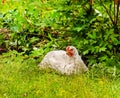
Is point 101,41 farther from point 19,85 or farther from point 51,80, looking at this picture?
point 19,85

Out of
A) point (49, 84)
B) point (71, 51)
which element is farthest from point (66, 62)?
point (49, 84)

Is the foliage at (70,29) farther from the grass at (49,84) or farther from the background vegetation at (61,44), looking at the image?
the grass at (49,84)

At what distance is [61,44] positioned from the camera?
7.20m

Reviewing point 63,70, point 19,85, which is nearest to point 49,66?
point 63,70

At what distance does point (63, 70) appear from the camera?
639 cm

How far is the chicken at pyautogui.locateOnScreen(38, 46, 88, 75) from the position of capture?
6395 millimetres

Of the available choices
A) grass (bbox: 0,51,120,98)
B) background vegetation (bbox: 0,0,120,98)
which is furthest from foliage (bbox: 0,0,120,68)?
grass (bbox: 0,51,120,98)

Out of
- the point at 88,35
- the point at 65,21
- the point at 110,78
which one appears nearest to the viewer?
the point at 110,78

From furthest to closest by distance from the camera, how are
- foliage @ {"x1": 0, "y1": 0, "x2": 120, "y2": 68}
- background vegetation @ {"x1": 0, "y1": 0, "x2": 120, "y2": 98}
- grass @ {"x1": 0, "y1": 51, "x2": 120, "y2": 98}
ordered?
foliage @ {"x1": 0, "y1": 0, "x2": 120, "y2": 68}, background vegetation @ {"x1": 0, "y1": 0, "x2": 120, "y2": 98}, grass @ {"x1": 0, "y1": 51, "x2": 120, "y2": 98}

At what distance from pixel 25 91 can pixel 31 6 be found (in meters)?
1.58

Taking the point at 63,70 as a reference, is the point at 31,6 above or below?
above

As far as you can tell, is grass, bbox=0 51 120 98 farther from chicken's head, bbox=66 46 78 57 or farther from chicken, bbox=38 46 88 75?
chicken's head, bbox=66 46 78 57

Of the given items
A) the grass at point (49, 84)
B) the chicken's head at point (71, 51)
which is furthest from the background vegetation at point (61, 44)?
the chicken's head at point (71, 51)

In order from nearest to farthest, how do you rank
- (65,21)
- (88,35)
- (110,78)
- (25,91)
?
(25,91) → (110,78) → (88,35) → (65,21)
